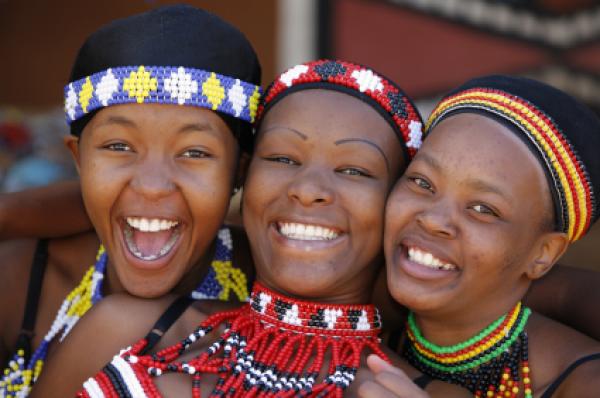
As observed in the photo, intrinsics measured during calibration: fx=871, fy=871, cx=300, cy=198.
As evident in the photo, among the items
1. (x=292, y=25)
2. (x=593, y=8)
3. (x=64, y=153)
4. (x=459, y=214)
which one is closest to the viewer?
(x=459, y=214)

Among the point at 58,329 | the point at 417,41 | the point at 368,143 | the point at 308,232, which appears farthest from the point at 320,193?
the point at 417,41

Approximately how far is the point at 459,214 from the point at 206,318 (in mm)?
880

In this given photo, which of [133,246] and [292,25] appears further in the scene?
[292,25]

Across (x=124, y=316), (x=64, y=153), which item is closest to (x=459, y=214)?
(x=124, y=316)

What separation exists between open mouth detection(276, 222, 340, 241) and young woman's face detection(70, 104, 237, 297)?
311mm

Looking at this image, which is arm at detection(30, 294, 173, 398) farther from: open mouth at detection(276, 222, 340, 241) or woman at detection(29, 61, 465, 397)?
open mouth at detection(276, 222, 340, 241)

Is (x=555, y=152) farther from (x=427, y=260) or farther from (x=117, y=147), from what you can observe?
(x=117, y=147)

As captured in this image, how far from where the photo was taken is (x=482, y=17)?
6.02 metres

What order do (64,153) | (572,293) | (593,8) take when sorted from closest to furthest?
(572,293) → (593,8) → (64,153)

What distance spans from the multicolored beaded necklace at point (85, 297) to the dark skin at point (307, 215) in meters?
0.37

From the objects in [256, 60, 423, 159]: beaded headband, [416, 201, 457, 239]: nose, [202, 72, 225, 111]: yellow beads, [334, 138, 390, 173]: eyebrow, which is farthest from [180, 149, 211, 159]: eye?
[416, 201, 457, 239]: nose

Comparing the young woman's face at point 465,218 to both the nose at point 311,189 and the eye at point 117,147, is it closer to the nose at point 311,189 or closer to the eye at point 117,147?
the nose at point 311,189

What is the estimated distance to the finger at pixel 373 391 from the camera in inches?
94.2

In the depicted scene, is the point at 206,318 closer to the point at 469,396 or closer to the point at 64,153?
the point at 469,396
